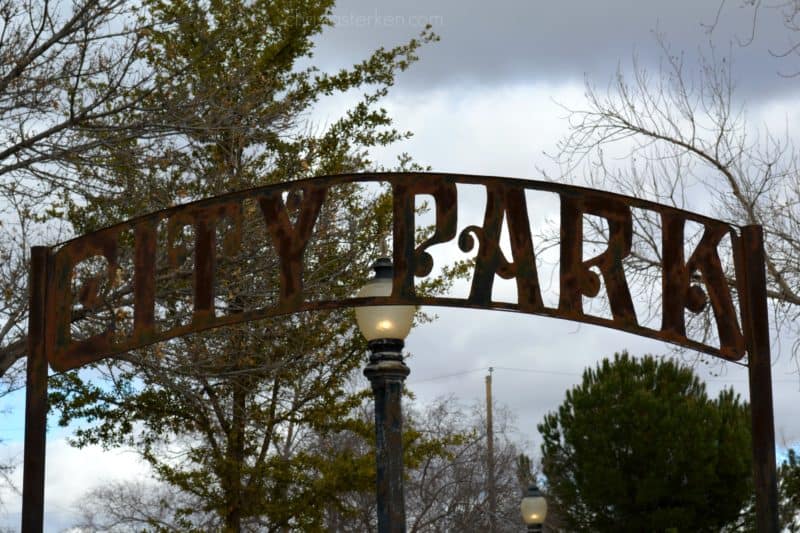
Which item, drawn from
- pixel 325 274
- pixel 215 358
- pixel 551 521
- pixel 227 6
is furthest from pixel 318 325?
pixel 551 521

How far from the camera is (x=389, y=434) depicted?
318 inches

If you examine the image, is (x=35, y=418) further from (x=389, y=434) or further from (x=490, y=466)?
(x=490, y=466)

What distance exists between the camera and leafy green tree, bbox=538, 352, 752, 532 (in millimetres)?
30344

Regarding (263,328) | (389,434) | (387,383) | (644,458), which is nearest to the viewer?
(389,434)

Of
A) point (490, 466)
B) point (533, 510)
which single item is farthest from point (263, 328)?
point (490, 466)

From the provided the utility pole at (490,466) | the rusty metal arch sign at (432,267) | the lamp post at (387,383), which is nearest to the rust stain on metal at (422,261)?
the rusty metal arch sign at (432,267)

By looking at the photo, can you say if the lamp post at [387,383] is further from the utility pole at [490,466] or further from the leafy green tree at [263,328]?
the utility pole at [490,466]

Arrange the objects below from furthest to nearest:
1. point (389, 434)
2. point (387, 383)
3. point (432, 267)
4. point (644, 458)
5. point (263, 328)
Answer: point (644, 458), point (263, 328), point (387, 383), point (389, 434), point (432, 267)

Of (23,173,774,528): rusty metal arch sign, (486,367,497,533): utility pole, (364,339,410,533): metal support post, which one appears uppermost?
(486,367,497,533): utility pole

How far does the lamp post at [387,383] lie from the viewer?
808 centimetres

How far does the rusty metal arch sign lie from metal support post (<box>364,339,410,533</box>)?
0.74 meters

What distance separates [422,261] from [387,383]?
3.73ft

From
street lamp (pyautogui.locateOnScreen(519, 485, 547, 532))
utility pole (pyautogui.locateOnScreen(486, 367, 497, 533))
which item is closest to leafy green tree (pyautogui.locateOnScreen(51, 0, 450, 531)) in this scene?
street lamp (pyautogui.locateOnScreen(519, 485, 547, 532))

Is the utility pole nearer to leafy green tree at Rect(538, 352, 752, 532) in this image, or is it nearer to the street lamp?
leafy green tree at Rect(538, 352, 752, 532)
